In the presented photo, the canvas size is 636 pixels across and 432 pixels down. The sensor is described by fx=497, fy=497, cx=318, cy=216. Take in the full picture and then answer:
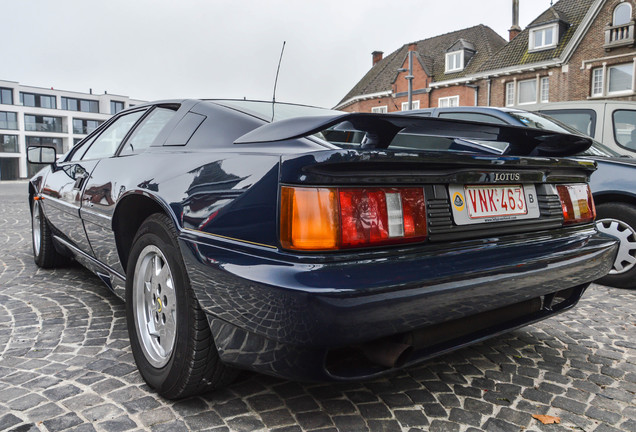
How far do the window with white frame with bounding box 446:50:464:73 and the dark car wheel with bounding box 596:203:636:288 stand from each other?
103ft

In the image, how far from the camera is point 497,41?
1414 inches

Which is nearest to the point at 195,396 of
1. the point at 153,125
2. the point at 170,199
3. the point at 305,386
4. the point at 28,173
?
the point at 305,386

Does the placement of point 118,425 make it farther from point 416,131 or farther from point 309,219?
point 416,131

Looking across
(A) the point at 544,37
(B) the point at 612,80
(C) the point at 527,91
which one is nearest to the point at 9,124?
(C) the point at 527,91

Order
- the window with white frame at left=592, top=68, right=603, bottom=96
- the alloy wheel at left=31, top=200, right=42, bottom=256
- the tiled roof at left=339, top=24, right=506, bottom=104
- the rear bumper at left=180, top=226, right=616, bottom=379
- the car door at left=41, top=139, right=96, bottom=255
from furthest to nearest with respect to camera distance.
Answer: the tiled roof at left=339, top=24, right=506, bottom=104
the window with white frame at left=592, top=68, right=603, bottom=96
the alloy wheel at left=31, top=200, right=42, bottom=256
the car door at left=41, top=139, right=96, bottom=255
the rear bumper at left=180, top=226, right=616, bottom=379

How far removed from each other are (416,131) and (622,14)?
2886 cm

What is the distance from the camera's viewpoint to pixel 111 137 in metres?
3.48

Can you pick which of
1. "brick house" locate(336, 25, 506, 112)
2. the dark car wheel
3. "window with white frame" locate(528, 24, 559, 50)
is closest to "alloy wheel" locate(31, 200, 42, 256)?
the dark car wheel

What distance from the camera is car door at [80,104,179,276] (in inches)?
107

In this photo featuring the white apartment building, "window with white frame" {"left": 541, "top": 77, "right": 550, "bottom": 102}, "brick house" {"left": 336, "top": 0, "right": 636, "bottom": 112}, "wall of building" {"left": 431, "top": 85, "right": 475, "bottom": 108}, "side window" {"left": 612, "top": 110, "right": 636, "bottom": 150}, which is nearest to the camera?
"side window" {"left": 612, "top": 110, "right": 636, "bottom": 150}

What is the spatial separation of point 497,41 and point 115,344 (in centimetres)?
3837

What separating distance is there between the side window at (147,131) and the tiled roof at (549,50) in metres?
28.9

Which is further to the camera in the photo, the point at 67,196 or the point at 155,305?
the point at 67,196

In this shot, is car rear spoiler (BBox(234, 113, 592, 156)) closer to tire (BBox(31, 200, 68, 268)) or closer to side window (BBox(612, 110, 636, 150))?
tire (BBox(31, 200, 68, 268))
